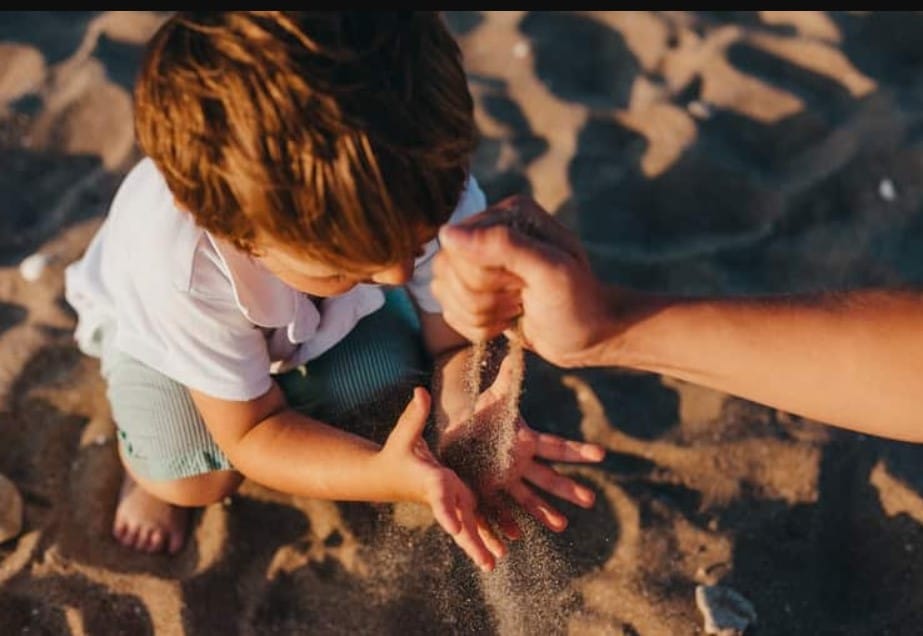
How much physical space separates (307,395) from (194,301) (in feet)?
1.35

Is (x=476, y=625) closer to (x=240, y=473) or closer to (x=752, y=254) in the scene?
(x=240, y=473)

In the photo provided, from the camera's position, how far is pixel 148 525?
6.31ft

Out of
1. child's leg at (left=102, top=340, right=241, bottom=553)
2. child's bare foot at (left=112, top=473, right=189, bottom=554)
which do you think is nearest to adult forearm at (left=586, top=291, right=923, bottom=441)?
child's leg at (left=102, top=340, right=241, bottom=553)

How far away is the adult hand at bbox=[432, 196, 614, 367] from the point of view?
1158mm

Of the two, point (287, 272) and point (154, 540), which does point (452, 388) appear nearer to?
point (287, 272)

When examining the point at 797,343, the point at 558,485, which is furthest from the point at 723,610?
the point at 797,343

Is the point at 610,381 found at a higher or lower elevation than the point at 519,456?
lower

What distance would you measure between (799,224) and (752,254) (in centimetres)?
15

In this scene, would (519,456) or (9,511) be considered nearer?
(519,456)

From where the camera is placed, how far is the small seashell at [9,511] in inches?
74.7

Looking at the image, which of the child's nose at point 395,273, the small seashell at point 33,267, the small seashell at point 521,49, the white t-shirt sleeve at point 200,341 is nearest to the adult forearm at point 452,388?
the white t-shirt sleeve at point 200,341

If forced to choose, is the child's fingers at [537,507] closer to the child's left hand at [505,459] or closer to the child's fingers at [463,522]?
the child's left hand at [505,459]

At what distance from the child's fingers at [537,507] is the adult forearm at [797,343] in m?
0.38

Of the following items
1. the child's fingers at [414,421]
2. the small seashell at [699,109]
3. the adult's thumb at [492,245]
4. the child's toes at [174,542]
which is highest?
the adult's thumb at [492,245]
